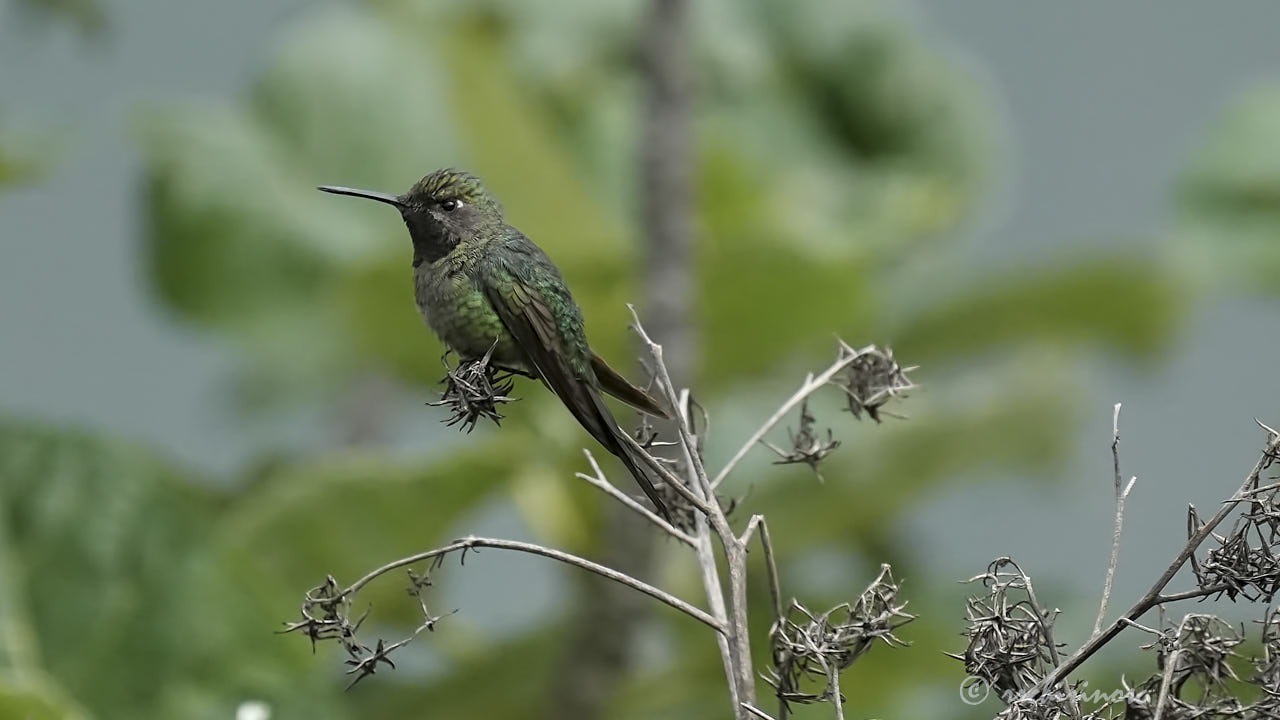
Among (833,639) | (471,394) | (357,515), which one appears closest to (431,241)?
(471,394)

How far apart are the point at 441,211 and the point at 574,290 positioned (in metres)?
1.79

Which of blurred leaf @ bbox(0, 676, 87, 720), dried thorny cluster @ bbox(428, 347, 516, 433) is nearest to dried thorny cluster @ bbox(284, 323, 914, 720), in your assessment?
dried thorny cluster @ bbox(428, 347, 516, 433)

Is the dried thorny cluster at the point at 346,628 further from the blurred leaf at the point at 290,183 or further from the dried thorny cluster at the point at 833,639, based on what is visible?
the blurred leaf at the point at 290,183

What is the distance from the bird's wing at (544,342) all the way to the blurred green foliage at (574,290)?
3.37 feet

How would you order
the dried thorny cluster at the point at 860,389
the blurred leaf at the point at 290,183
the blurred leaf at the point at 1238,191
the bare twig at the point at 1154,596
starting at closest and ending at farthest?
the bare twig at the point at 1154,596 < the dried thorny cluster at the point at 860,389 < the blurred leaf at the point at 290,183 < the blurred leaf at the point at 1238,191

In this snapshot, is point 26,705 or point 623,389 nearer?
point 623,389

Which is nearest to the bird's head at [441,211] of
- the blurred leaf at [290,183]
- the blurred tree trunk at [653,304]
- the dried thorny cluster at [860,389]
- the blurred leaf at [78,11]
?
the dried thorny cluster at [860,389]

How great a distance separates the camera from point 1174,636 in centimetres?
98

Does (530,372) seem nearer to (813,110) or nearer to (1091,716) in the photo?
(1091,716)

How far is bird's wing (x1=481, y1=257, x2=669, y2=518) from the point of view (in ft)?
3.43

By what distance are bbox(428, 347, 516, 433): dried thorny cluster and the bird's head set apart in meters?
0.08

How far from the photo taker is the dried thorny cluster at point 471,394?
102 centimetres

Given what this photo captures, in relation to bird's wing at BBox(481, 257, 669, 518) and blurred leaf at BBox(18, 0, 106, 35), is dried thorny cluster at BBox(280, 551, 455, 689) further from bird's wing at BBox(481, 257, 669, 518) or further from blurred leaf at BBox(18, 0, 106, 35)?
blurred leaf at BBox(18, 0, 106, 35)

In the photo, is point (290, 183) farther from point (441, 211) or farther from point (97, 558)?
point (441, 211)
